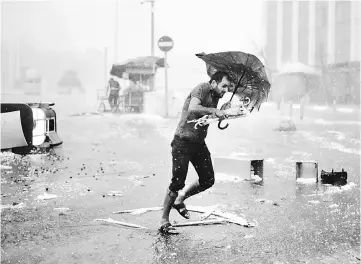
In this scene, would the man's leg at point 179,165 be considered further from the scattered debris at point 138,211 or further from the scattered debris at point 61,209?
the scattered debris at point 61,209

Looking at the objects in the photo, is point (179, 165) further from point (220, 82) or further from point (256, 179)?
point (256, 179)

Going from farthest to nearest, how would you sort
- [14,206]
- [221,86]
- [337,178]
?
[337,178] < [14,206] < [221,86]

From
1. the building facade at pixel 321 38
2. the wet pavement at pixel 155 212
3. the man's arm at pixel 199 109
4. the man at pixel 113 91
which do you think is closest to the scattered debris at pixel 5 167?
the wet pavement at pixel 155 212

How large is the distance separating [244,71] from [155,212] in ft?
7.78

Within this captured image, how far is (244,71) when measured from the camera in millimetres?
5172

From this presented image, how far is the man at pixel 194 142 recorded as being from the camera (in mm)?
5086

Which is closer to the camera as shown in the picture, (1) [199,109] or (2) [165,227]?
(1) [199,109]

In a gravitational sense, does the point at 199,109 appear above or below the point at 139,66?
below

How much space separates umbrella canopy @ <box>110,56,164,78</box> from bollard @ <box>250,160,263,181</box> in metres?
19.0

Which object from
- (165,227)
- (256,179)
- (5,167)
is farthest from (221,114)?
(5,167)

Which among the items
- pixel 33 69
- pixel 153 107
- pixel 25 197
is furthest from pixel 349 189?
pixel 33 69

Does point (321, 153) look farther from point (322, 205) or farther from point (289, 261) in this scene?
point (289, 261)

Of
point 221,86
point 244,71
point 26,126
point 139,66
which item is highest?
point 139,66

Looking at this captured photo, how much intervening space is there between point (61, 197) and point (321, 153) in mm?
7474
